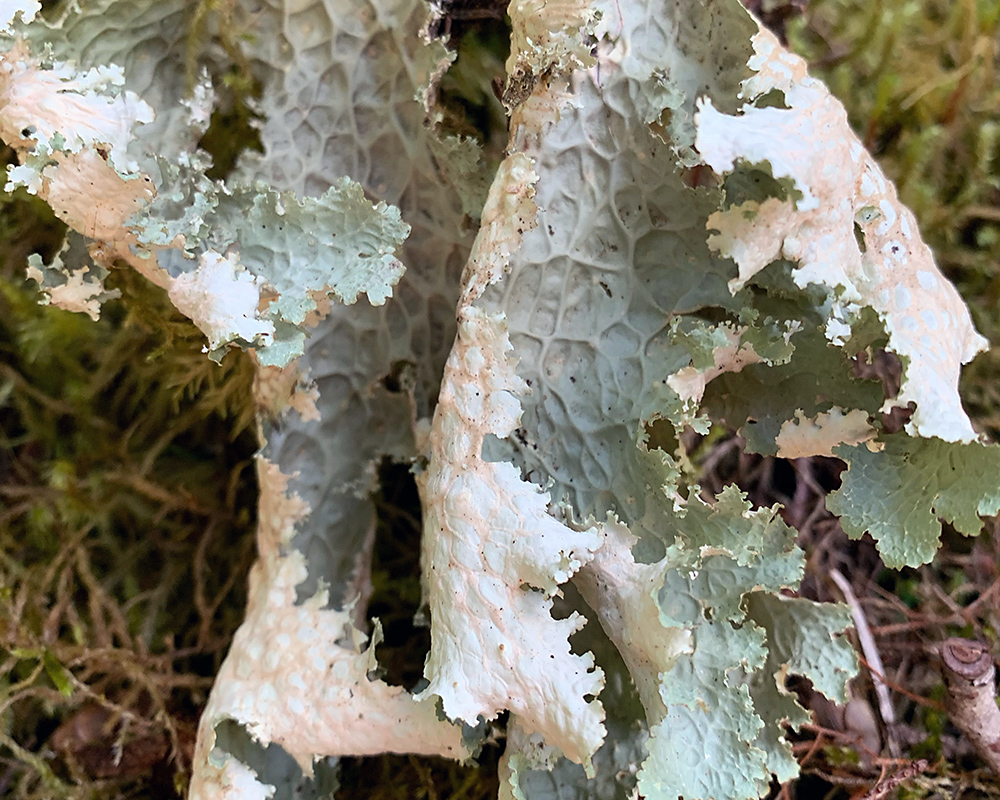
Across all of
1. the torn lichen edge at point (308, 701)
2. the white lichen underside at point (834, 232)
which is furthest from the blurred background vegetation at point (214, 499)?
the white lichen underside at point (834, 232)

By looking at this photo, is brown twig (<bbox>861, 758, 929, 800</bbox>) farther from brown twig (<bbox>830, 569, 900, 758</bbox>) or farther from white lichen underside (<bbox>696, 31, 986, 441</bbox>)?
white lichen underside (<bbox>696, 31, 986, 441</bbox>)

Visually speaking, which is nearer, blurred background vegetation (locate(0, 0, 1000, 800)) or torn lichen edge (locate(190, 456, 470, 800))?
torn lichen edge (locate(190, 456, 470, 800))

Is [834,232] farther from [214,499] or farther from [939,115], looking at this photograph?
[214,499]

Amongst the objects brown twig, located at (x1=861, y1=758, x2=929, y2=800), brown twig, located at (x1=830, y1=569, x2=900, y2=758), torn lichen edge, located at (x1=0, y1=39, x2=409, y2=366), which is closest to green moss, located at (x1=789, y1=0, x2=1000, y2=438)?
brown twig, located at (x1=830, y1=569, x2=900, y2=758)

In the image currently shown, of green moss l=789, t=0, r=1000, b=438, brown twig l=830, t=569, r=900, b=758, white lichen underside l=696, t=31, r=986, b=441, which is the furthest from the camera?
green moss l=789, t=0, r=1000, b=438

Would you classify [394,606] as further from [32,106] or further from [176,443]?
[32,106]

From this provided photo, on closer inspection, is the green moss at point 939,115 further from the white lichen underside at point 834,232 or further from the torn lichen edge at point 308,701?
the torn lichen edge at point 308,701

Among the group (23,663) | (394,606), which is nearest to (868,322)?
(394,606)
